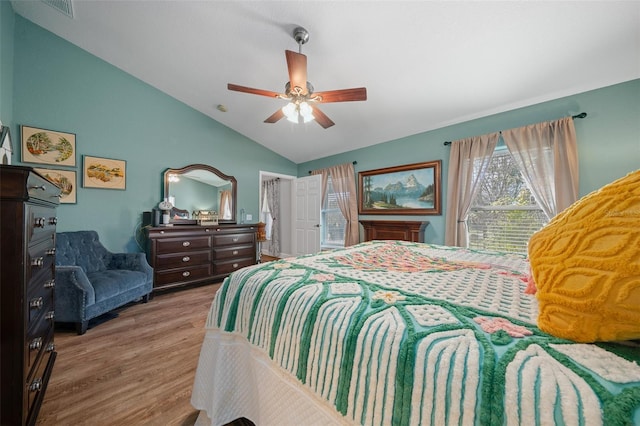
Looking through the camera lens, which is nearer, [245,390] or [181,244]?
[245,390]

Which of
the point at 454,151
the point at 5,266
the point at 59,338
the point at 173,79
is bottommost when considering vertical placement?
the point at 59,338

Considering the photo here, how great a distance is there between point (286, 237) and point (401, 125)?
3794 millimetres

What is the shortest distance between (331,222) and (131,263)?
11.2 ft

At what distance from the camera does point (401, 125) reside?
11.8 feet

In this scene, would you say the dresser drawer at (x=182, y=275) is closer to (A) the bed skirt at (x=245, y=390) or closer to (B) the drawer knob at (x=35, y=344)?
(B) the drawer knob at (x=35, y=344)

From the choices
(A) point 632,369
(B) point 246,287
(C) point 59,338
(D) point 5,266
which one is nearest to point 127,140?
(C) point 59,338

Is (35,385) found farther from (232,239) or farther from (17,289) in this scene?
(232,239)

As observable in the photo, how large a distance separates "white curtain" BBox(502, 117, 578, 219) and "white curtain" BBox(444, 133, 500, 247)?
0.98 feet

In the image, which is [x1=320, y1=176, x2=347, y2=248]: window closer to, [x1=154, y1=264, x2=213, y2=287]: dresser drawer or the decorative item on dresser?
the decorative item on dresser

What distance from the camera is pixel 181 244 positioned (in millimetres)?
3277

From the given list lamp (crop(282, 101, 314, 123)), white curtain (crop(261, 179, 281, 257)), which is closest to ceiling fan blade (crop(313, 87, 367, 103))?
lamp (crop(282, 101, 314, 123))

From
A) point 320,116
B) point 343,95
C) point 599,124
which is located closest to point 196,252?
point 320,116

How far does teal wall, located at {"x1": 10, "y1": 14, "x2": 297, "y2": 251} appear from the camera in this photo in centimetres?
260

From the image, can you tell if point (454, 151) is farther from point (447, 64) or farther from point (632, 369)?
point (632, 369)
